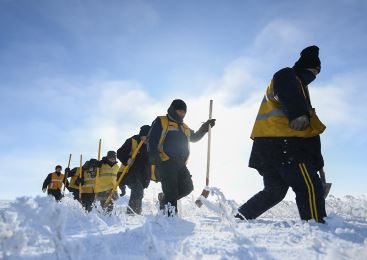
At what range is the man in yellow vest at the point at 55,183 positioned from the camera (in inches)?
599

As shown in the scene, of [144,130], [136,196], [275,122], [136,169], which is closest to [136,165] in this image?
[136,169]

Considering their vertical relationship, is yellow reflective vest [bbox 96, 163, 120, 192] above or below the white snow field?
above

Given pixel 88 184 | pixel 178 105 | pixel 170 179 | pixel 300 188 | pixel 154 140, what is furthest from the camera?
pixel 88 184

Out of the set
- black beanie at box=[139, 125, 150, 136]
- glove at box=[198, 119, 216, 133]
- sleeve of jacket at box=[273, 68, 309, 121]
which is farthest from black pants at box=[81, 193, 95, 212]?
sleeve of jacket at box=[273, 68, 309, 121]

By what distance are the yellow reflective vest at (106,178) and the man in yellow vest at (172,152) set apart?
572cm

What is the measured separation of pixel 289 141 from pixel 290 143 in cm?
2

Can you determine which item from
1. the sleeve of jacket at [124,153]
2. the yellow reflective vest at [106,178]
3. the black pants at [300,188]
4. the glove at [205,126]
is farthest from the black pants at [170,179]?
the yellow reflective vest at [106,178]

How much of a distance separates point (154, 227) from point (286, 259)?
154cm

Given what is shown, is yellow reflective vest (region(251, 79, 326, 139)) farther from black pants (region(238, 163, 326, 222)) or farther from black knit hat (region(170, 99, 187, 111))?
black knit hat (region(170, 99, 187, 111))

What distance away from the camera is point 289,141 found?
3.76 m

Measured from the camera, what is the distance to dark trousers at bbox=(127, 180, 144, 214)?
814cm

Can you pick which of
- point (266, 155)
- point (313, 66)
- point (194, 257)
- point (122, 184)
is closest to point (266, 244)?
point (194, 257)

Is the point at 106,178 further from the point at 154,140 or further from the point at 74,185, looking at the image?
the point at 154,140

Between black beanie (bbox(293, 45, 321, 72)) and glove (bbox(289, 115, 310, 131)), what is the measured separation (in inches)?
27.6
